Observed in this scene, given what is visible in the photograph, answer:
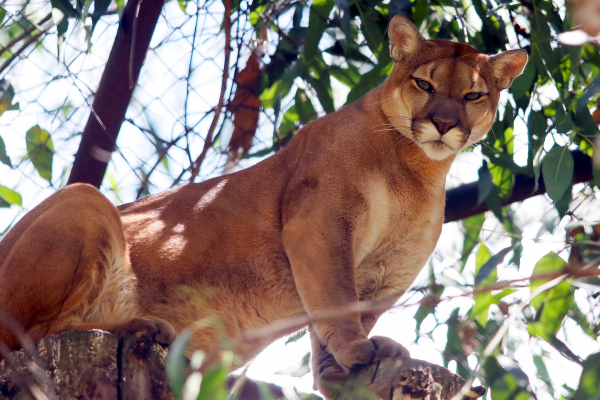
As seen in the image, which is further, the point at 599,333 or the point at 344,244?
the point at 599,333

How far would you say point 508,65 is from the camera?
300cm

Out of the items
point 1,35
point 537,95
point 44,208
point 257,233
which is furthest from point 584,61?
point 1,35

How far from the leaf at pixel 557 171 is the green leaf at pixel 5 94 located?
8.40ft

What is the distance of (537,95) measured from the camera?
348 centimetres

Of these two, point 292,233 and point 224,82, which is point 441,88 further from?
point 224,82

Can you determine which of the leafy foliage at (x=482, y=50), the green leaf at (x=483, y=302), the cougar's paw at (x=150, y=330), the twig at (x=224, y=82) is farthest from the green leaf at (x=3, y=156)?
the green leaf at (x=483, y=302)

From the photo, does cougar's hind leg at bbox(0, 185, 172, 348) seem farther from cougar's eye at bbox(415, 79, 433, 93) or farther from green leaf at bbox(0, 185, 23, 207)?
cougar's eye at bbox(415, 79, 433, 93)

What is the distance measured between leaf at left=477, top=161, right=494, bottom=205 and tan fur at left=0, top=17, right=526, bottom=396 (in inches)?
14.9

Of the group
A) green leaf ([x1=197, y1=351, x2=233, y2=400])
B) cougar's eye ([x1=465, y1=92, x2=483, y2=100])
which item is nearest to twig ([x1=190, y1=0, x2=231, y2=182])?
cougar's eye ([x1=465, y1=92, x2=483, y2=100])

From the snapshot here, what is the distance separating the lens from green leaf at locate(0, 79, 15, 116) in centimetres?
334

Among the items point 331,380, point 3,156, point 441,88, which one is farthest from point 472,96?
point 3,156

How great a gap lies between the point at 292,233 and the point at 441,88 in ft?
2.97

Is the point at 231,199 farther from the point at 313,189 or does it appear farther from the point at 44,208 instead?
the point at 44,208

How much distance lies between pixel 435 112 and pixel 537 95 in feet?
3.39
